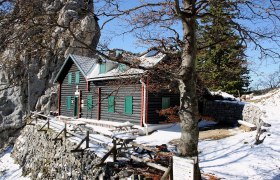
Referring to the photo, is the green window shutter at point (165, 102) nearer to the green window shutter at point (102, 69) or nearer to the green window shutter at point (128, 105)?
the green window shutter at point (128, 105)

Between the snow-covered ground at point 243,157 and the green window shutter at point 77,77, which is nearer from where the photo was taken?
the snow-covered ground at point 243,157

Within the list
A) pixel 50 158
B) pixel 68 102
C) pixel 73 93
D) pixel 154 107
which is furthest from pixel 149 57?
pixel 68 102

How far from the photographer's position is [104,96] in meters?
23.0

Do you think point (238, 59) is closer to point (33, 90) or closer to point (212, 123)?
point (212, 123)

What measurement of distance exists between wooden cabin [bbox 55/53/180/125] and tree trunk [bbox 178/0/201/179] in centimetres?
768

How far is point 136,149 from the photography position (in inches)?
468

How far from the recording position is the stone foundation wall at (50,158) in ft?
38.4

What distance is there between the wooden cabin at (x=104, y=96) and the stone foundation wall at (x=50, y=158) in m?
3.29

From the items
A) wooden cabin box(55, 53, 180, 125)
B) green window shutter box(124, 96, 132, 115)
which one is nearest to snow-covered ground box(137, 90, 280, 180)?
wooden cabin box(55, 53, 180, 125)

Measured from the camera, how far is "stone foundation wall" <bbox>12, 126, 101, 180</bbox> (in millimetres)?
11717

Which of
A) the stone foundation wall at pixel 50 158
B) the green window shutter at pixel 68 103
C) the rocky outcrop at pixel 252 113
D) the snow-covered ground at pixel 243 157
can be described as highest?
the green window shutter at pixel 68 103

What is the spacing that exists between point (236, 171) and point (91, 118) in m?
17.8

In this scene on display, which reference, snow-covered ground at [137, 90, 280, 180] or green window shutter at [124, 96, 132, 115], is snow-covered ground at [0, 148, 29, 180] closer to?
green window shutter at [124, 96, 132, 115]

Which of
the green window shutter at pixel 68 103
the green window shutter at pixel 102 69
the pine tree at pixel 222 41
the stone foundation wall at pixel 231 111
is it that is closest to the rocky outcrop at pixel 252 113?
the stone foundation wall at pixel 231 111
